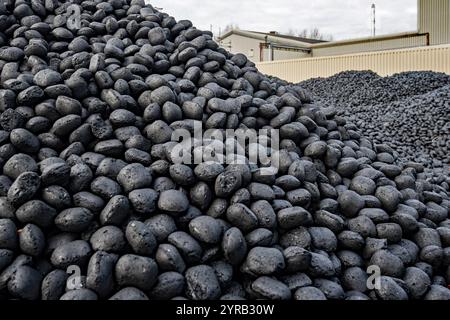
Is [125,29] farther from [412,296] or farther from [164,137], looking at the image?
[412,296]

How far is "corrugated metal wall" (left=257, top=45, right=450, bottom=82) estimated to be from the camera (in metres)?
→ 6.89

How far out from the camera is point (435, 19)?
8922 millimetres

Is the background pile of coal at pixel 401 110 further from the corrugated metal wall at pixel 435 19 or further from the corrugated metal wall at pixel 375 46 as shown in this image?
the corrugated metal wall at pixel 375 46

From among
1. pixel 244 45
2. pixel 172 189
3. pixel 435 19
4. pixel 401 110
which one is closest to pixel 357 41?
pixel 435 19

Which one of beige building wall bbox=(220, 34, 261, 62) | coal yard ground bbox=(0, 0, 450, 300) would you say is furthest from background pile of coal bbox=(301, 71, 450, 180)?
beige building wall bbox=(220, 34, 261, 62)

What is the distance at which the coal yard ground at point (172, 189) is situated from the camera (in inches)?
49.6

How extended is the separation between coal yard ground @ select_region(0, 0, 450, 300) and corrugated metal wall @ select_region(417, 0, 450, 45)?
7.75 m

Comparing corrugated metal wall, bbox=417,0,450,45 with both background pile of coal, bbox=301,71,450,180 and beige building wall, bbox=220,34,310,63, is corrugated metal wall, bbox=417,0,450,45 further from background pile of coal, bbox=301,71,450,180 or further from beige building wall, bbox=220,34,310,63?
beige building wall, bbox=220,34,310,63

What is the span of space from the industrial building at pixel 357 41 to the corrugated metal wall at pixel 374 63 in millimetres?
1936

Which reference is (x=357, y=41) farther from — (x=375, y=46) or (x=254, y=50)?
(x=254, y=50)

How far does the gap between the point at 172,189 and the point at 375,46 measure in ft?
35.2

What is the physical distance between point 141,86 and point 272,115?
61 cm

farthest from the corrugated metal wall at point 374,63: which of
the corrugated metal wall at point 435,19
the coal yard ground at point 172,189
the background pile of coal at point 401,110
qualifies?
the coal yard ground at point 172,189
